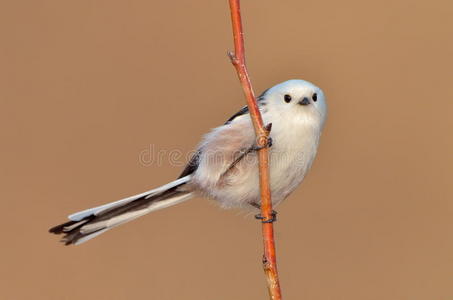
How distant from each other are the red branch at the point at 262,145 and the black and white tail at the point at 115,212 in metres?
0.79

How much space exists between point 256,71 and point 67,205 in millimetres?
982

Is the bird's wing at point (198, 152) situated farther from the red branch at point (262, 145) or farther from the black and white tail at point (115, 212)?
the red branch at point (262, 145)

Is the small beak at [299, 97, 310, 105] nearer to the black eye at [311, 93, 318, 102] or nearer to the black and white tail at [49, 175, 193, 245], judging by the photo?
the black eye at [311, 93, 318, 102]

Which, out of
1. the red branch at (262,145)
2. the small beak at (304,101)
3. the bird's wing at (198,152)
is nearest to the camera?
the red branch at (262,145)

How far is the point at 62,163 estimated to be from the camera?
2.59 metres

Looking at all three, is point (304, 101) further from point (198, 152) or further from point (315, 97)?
point (198, 152)

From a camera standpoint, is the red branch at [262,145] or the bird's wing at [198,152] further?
the bird's wing at [198,152]

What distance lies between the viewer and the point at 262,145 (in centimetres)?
133

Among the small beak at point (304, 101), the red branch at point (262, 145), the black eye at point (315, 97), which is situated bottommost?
the red branch at point (262, 145)

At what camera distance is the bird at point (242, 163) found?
1876mm

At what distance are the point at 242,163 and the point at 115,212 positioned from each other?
461mm

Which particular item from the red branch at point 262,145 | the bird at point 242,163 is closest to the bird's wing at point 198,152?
the bird at point 242,163

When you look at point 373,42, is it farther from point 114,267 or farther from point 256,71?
point 114,267

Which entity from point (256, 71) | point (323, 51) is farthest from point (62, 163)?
point (323, 51)
